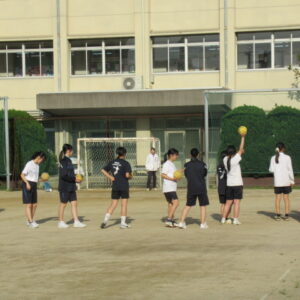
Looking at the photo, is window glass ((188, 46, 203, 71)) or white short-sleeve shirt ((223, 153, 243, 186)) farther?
window glass ((188, 46, 203, 71))

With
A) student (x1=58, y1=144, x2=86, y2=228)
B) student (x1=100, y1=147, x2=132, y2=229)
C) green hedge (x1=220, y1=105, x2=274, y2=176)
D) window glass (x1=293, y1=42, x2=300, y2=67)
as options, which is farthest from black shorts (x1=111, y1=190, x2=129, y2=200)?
window glass (x1=293, y1=42, x2=300, y2=67)

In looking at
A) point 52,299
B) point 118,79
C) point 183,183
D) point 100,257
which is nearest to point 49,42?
point 118,79

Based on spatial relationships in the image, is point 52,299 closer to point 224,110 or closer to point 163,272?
point 163,272

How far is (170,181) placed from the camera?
15562 millimetres

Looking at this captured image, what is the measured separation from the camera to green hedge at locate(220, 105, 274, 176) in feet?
84.4

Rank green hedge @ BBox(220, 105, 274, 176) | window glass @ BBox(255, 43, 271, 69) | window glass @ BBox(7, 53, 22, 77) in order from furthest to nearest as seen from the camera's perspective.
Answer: window glass @ BBox(7, 53, 22, 77) < window glass @ BBox(255, 43, 271, 69) < green hedge @ BBox(220, 105, 274, 176)

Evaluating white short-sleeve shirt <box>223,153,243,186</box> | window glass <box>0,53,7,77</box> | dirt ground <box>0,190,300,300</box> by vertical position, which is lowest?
dirt ground <box>0,190,300,300</box>

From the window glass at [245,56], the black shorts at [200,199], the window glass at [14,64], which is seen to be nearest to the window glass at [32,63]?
the window glass at [14,64]

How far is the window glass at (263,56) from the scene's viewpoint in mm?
34156

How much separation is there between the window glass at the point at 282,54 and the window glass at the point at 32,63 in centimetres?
1150

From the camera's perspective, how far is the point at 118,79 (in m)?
35.4

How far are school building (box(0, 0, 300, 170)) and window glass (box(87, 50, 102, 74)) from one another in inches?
1.9

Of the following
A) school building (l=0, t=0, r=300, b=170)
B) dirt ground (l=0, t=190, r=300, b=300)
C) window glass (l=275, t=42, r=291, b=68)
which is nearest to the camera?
dirt ground (l=0, t=190, r=300, b=300)

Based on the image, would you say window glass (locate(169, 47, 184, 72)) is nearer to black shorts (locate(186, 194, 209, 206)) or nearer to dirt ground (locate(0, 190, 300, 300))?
dirt ground (locate(0, 190, 300, 300))
